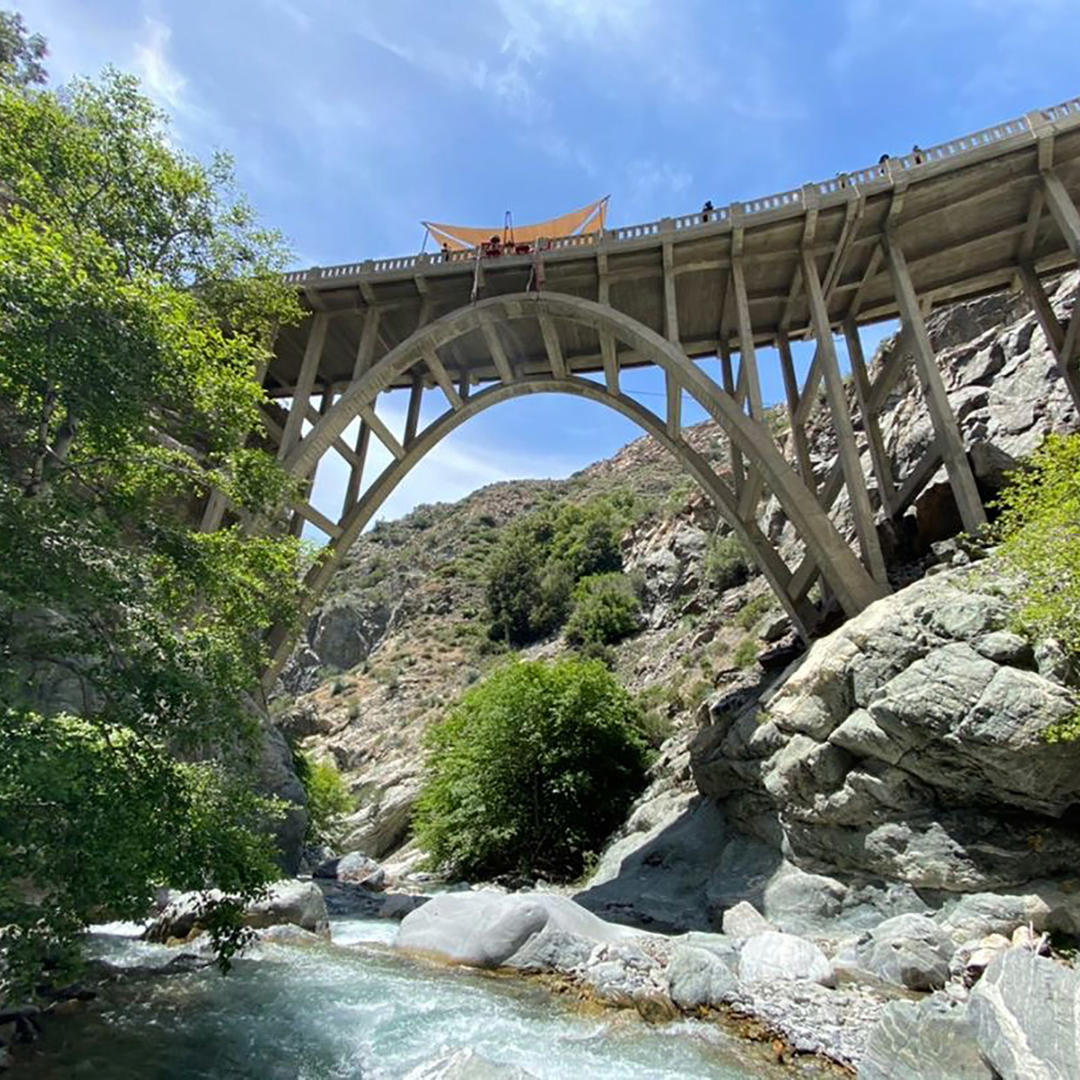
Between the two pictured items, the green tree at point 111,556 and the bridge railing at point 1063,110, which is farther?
the bridge railing at point 1063,110

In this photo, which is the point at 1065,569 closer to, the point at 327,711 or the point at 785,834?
the point at 785,834

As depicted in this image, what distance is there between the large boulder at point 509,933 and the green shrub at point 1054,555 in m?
5.47

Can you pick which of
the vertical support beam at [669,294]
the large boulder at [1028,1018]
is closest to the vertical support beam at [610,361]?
the vertical support beam at [669,294]

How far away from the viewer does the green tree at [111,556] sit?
3551 millimetres

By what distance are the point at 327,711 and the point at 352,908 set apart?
3390 cm

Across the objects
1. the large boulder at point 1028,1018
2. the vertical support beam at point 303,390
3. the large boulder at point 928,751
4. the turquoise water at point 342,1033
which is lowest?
the turquoise water at point 342,1033

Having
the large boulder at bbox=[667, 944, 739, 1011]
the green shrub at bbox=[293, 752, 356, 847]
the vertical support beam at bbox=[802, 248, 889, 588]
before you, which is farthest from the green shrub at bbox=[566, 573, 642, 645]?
the large boulder at bbox=[667, 944, 739, 1011]

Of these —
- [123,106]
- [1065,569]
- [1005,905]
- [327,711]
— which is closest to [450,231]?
[123,106]

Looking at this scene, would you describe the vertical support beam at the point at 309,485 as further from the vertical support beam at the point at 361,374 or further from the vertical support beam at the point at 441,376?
the vertical support beam at the point at 441,376

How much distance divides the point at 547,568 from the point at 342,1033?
1665 inches

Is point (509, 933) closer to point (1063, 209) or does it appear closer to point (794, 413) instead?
point (794, 413)

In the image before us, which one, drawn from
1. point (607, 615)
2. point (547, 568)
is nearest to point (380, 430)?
point (607, 615)

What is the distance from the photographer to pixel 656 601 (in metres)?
36.6

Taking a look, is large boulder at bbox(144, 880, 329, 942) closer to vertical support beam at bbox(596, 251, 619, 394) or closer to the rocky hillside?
the rocky hillside
